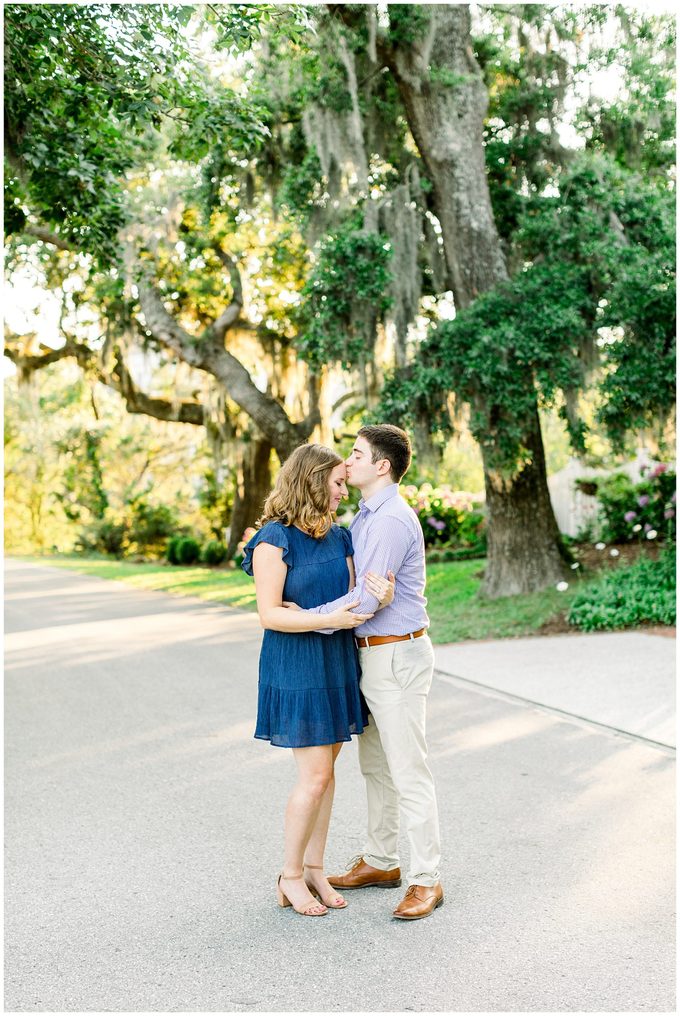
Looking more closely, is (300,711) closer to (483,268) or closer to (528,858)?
(528,858)

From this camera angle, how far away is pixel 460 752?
6.17m

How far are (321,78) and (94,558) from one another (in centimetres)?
2338

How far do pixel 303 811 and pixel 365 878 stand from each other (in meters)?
0.49

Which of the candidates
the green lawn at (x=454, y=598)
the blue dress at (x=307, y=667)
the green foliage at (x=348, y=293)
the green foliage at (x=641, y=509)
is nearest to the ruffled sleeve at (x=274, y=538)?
the blue dress at (x=307, y=667)

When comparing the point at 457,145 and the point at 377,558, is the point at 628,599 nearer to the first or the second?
the point at 457,145

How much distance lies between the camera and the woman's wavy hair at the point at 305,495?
12.8 ft

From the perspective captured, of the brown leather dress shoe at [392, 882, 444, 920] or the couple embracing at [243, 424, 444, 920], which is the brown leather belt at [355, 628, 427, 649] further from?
the brown leather dress shoe at [392, 882, 444, 920]

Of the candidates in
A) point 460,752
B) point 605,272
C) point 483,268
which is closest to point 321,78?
point 483,268

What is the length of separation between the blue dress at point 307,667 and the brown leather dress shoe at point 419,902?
2.03 feet

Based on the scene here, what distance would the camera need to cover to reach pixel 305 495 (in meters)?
3.89

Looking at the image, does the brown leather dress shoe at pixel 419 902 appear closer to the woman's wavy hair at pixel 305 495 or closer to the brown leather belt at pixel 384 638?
the brown leather belt at pixel 384 638

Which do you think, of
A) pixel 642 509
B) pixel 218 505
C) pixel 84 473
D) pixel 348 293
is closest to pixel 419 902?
pixel 348 293

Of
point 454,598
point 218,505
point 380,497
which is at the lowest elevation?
point 454,598

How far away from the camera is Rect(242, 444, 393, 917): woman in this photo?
3826 millimetres
